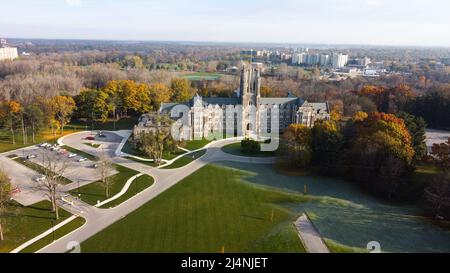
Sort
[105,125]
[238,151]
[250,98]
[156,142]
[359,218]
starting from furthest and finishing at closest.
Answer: [105,125] → [250,98] → [238,151] → [156,142] → [359,218]

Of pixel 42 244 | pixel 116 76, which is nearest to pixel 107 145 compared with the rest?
pixel 42 244

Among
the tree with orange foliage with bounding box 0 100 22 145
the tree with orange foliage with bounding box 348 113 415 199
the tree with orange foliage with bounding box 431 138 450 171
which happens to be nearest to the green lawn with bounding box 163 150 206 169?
the tree with orange foliage with bounding box 348 113 415 199

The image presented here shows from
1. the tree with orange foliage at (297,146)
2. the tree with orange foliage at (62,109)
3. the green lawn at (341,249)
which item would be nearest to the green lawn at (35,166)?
the tree with orange foliage at (62,109)

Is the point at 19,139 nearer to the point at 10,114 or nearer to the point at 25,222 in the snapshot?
the point at 10,114

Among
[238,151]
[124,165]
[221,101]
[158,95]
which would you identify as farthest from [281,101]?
[124,165]

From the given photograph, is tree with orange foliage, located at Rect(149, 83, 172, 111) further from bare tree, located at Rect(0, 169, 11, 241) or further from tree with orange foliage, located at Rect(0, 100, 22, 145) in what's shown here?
bare tree, located at Rect(0, 169, 11, 241)

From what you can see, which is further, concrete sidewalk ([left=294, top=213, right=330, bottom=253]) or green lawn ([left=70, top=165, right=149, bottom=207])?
green lawn ([left=70, top=165, right=149, bottom=207])

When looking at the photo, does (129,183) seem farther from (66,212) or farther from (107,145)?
(107,145)
